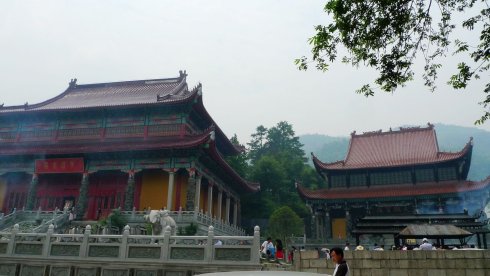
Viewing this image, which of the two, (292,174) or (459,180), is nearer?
(459,180)

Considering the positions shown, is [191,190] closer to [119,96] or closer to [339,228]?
[119,96]

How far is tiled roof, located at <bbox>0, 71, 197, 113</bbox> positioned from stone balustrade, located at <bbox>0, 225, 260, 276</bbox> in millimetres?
13552

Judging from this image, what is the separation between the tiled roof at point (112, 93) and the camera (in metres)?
28.2

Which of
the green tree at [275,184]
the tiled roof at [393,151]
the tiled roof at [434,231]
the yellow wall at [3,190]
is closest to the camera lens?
the tiled roof at [434,231]

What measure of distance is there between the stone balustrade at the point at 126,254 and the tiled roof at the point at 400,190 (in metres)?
17.9

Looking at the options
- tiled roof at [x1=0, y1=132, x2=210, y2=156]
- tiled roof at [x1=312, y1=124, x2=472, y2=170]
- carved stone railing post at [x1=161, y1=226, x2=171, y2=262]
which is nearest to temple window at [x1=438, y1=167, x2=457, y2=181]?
tiled roof at [x1=312, y1=124, x2=472, y2=170]

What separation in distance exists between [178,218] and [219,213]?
29.4 ft

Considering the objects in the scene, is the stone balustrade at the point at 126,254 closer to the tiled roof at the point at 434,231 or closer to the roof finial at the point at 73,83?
the tiled roof at the point at 434,231

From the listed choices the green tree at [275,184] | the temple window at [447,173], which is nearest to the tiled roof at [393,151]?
the temple window at [447,173]

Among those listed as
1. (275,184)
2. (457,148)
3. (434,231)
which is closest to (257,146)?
(275,184)

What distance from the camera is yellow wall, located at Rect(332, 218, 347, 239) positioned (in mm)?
31562

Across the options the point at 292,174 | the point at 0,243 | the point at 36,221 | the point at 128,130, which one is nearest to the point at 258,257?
the point at 0,243

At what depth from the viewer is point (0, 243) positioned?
15.8 m

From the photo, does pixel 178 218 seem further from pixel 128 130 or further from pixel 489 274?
pixel 489 274
